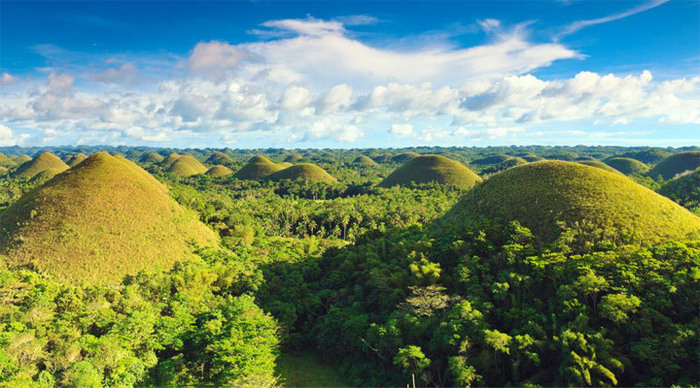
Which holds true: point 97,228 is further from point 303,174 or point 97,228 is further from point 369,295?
point 303,174

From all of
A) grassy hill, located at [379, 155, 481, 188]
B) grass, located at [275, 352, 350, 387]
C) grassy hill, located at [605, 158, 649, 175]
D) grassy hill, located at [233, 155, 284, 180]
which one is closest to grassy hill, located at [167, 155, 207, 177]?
grassy hill, located at [233, 155, 284, 180]

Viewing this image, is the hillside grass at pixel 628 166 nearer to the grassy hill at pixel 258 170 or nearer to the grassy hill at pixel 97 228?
the grassy hill at pixel 258 170

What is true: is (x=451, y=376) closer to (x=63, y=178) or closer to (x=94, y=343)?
(x=94, y=343)

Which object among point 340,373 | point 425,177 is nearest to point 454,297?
point 340,373

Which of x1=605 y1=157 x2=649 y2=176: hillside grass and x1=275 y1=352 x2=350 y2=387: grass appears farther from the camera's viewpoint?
x1=605 y1=157 x2=649 y2=176: hillside grass

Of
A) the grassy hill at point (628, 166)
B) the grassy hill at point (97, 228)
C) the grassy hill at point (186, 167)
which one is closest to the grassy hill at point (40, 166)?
the grassy hill at point (186, 167)

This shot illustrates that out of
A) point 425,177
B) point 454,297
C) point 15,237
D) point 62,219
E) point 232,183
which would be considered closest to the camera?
point 454,297

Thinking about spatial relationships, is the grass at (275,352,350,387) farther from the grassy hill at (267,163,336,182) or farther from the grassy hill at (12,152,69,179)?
the grassy hill at (12,152,69,179)
